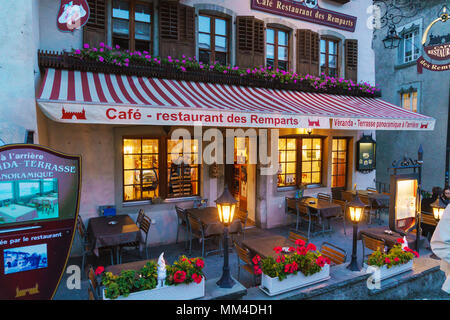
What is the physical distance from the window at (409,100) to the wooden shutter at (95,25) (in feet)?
43.2

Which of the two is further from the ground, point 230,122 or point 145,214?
point 230,122

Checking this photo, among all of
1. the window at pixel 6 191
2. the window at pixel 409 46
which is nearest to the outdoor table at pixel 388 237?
the window at pixel 6 191

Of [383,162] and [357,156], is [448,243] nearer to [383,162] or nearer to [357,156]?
[357,156]

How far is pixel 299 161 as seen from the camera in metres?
9.26

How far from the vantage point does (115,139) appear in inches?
265

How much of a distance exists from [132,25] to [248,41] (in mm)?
3035

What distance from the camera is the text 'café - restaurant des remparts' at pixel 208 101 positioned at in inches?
220

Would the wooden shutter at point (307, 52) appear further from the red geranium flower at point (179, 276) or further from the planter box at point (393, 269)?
the red geranium flower at point (179, 276)

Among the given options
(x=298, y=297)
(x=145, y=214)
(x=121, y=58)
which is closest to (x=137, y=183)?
(x=145, y=214)

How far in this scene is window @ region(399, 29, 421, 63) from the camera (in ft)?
42.9

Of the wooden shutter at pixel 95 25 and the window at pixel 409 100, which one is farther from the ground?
the wooden shutter at pixel 95 25

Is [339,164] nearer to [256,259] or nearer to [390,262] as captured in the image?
[390,262]
